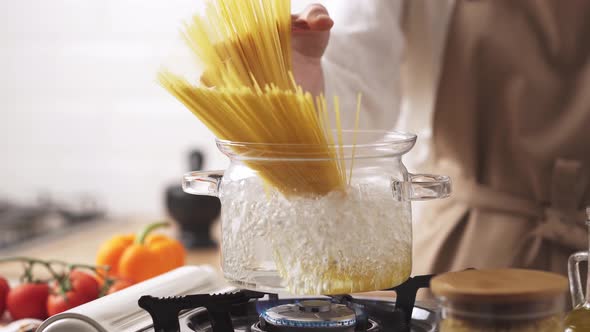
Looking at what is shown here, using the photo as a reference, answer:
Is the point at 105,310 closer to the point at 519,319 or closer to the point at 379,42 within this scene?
the point at 519,319

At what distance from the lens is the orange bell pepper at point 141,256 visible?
0.98 metres

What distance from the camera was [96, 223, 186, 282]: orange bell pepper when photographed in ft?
3.23

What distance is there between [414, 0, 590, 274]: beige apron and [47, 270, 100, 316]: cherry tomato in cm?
49

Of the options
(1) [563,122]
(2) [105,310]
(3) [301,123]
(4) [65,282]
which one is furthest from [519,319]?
(1) [563,122]

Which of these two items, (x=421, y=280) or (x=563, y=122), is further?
(x=563, y=122)

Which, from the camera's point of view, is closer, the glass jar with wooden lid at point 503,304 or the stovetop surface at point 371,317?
the glass jar with wooden lid at point 503,304

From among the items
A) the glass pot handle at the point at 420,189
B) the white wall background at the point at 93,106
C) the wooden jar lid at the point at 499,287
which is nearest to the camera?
the wooden jar lid at the point at 499,287

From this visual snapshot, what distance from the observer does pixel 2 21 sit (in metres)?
2.30

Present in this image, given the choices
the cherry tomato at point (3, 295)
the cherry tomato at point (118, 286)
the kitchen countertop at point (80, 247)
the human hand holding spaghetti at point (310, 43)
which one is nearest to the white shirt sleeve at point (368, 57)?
the human hand holding spaghetti at point (310, 43)

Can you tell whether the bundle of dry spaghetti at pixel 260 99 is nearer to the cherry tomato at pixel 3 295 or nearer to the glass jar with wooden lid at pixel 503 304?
the glass jar with wooden lid at pixel 503 304

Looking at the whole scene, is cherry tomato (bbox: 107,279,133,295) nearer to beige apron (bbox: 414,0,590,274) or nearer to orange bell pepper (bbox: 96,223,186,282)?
orange bell pepper (bbox: 96,223,186,282)

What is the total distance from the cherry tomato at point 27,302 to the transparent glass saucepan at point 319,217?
332mm

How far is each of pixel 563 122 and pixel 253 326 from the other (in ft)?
1.92

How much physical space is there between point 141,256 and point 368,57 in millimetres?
387
